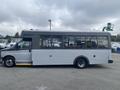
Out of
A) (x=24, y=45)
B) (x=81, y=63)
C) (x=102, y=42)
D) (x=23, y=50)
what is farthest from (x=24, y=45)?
(x=102, y=42)

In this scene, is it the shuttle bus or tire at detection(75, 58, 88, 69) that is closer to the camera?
the shuttle bus

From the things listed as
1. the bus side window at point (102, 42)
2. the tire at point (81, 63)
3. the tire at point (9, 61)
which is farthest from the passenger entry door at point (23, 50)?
the bus side window at point (102, 42)

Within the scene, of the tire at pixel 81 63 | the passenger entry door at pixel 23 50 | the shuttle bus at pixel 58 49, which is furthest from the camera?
the tire at pixel 81 63

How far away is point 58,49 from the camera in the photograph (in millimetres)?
10867

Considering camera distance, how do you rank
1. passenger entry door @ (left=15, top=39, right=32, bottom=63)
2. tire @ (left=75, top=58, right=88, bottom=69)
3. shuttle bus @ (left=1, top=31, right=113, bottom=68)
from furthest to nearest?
tire @ (left=75, top=58, right=88, bottom=69) < passenger entry door @ (left=15, top=39, right=32, bottom=63) < shuttle bus @ (left=1, top=31, right=113, bottom=68)

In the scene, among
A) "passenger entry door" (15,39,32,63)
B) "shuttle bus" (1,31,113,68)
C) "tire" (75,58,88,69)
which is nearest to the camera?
"shuttle bus" (1,31,113,68)

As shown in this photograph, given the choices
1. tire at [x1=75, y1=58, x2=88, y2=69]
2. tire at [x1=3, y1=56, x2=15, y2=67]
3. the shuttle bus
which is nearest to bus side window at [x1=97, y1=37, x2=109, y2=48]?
the shuttle bus

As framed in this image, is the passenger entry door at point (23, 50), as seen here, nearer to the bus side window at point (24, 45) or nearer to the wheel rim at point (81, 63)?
the bus side window at point (24, 45)

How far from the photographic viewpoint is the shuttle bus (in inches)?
424

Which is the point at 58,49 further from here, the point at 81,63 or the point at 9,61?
the point at 9,61

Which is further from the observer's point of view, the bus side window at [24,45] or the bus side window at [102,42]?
the bus side window at [102,42]

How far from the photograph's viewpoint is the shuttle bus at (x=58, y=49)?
10.8 m

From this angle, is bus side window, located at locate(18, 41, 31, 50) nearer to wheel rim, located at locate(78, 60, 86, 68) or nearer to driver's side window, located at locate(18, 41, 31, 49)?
driver's side window, located at locate(18, 41, 31, 49)

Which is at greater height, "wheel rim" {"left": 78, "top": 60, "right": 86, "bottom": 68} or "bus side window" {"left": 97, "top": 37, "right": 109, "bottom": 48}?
"bus side window" {"left": 97, "top": 37, "right": 109, "bottom": 48}
